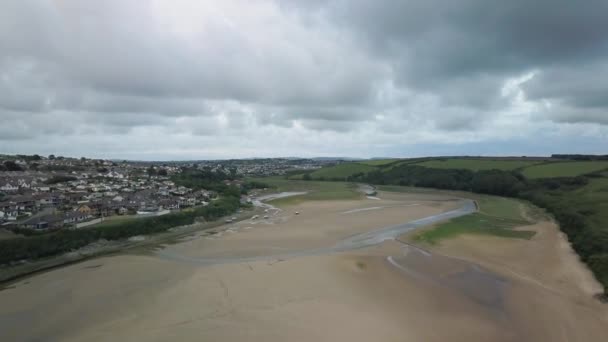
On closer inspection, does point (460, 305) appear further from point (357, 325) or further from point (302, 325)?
point (302, 325)

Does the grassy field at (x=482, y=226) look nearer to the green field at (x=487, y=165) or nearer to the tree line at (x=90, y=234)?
the tree line at (x=90, y=234)

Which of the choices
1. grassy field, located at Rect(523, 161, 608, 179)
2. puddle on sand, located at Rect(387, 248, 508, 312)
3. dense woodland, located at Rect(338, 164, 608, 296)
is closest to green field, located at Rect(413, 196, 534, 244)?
dense woodland, located at Rect(338, 164, 608, 296)

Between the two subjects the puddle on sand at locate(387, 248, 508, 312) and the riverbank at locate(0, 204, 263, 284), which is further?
the riverbank at locate(0, 204, 263, 284)

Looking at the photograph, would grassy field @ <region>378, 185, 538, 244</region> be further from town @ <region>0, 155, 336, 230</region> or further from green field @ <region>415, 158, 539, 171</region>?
green field @ <region>415, 158, 539, 171</region>

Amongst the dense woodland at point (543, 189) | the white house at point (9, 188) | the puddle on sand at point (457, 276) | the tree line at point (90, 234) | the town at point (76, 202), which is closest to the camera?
the puddle on sand at point (457, 276)

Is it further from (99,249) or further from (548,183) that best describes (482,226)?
(548,183)

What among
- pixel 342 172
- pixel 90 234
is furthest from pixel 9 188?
pixel 342 172

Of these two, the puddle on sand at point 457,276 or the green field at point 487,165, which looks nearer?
the puddle on sand at point 457,276

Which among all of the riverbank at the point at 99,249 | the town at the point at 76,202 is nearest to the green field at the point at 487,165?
the town at the point at 76,202
